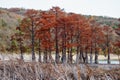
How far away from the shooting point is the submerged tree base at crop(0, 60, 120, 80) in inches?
346

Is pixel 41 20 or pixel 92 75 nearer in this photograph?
pixel 92 75

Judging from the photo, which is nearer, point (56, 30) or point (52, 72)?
point (52, 72)

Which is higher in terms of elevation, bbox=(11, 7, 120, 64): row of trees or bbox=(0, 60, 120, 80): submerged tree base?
bbox=(0, 60, 120, 80): submerged tree base

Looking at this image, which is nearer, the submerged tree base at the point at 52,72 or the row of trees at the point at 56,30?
the submerged tree base at the point at 52,72

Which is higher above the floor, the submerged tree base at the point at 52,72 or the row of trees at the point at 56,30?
the submerged tree base at the point at 52,72

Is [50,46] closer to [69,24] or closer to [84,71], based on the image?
[69,24]

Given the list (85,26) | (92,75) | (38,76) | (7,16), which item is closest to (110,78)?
(92,75)

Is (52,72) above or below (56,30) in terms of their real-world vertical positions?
above

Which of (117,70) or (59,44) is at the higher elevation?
(117,70)

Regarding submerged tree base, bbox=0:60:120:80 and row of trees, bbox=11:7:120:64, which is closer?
submerged tree base, bbox=0:60:120:80

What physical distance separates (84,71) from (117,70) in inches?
45.8

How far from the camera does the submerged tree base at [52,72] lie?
8789 millimetres

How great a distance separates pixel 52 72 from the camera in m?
9.16

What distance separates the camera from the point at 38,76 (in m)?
9.40
